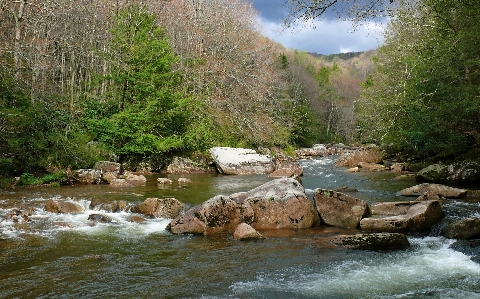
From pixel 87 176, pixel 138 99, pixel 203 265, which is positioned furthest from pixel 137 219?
pixel 138 99

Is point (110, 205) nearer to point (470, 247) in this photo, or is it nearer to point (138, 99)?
point (470, 247)

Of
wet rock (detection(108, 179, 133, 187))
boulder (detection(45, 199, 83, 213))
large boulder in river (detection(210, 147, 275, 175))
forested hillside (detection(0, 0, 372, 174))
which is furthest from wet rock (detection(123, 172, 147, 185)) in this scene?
large boulder in river (detection(210, 147, 275, 175))

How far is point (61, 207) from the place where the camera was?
1093 centimetres

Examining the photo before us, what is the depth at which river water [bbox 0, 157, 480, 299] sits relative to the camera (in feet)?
18.6

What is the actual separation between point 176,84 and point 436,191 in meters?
16.1

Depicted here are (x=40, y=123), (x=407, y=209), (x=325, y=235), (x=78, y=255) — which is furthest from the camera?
(x=40, y=123)

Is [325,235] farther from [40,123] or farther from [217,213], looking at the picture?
[40,123]

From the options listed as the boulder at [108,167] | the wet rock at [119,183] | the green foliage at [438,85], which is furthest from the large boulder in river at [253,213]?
the boulder at [108,167]

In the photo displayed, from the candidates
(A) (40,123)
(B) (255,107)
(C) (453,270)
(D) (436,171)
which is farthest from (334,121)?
(C) (453,270)

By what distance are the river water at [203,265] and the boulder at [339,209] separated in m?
0.48

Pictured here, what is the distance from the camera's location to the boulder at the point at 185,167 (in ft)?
68.3

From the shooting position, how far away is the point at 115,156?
2027 centimetres

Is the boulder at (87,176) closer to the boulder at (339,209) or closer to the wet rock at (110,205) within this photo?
the wet rock at (110,205)

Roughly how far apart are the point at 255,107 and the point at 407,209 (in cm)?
1764
